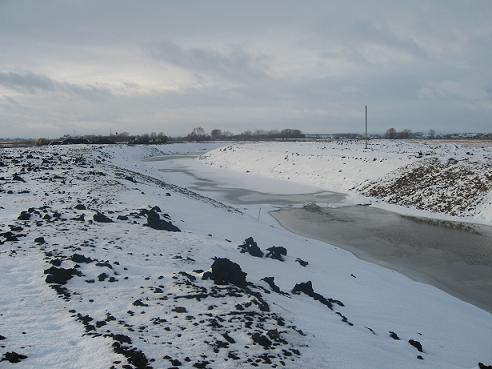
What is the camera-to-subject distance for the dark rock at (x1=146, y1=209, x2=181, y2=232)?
50.1ft

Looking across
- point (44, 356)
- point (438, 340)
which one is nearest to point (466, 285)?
point (438, 340)

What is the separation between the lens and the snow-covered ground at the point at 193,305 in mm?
6941

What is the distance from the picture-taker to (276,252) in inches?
586

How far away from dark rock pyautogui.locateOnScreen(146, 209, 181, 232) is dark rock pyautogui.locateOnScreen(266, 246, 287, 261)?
11.1 feet

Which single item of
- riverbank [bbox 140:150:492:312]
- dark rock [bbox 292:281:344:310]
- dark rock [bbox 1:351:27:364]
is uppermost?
dark rock [bbox 1:351:27:364]

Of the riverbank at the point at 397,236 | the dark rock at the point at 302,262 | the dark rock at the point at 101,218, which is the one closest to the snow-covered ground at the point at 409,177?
the riverbank at the point at 397,236

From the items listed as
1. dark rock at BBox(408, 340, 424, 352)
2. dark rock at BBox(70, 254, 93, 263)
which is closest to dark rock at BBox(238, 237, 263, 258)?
dark rock at BBox(70, 254, 93, 263)

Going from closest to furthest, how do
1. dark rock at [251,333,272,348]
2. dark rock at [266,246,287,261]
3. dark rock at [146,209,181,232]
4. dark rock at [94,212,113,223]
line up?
1. dark rock at [251,333,272,348]
2. dark rock at [266,246,287,261]
3. dark rock at [94,212,113,223]
4. dark rock at [146,209,181,232]

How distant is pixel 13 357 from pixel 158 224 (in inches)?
363

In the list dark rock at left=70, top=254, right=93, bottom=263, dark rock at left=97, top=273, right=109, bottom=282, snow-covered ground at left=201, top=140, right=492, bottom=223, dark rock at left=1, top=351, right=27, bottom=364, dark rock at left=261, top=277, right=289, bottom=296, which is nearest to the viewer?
dark rock at left=1, top=351, right=27, bottom=364

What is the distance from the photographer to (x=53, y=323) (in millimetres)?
7535

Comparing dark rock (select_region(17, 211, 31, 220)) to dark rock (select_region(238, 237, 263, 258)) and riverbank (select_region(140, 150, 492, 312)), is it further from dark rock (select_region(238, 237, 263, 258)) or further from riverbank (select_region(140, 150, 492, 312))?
riverbank (select_region(140, 150, 492, 312))

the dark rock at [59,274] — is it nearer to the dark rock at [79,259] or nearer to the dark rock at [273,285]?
the dark rock at [79,259]

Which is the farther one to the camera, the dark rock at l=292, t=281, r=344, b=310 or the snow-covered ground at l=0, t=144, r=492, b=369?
the dark rock at l=292, t=281, r=344, b=310
